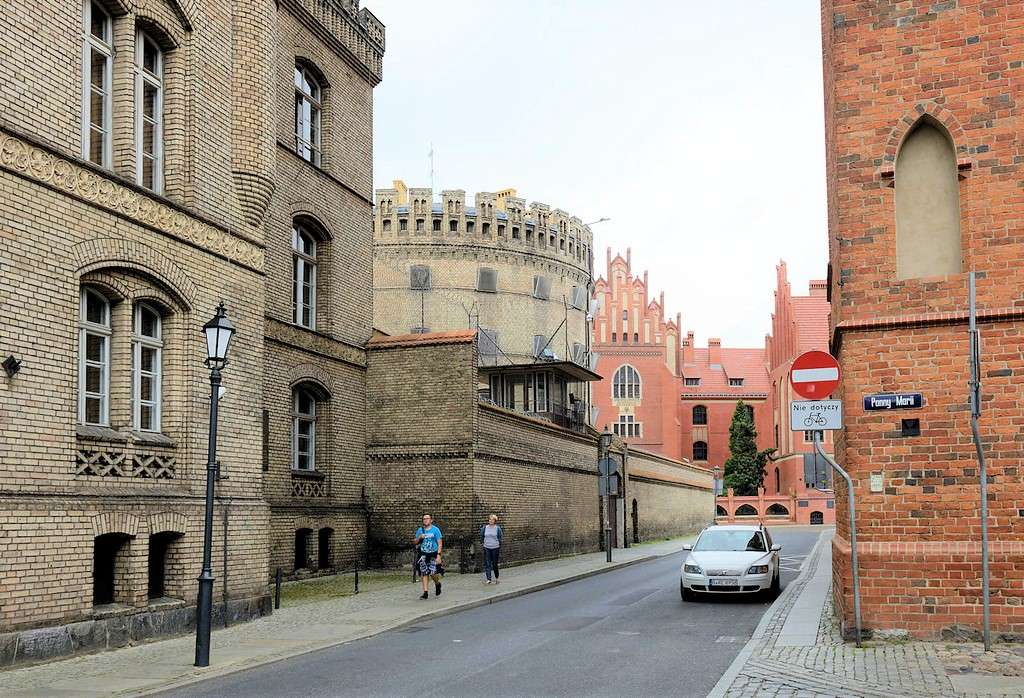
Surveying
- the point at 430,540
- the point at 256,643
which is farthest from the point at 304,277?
the point at 256,643

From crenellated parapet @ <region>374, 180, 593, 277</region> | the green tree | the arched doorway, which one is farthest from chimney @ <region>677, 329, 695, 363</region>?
the arched doorway

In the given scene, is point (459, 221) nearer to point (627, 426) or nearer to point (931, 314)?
point (627, 426)

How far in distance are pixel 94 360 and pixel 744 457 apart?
82909 mm

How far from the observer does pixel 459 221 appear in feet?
194

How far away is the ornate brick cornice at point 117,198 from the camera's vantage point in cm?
1311

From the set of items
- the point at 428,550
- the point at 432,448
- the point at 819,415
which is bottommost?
the point at 428,550

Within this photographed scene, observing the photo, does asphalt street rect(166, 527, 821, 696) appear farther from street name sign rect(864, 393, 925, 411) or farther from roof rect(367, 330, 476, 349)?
roof rect(367, 330, 476, 349)

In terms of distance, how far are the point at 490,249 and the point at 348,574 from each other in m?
34.8

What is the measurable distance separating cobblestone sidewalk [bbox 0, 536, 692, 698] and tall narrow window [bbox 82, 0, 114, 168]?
20.9 ft

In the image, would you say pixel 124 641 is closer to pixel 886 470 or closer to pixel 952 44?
pixel 886 470

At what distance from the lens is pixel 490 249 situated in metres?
59.5

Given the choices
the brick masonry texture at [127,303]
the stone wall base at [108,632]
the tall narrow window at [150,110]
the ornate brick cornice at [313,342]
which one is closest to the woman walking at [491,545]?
the ornate brick cornice at [313,342]

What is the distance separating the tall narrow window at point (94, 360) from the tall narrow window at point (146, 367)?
0.52 metres

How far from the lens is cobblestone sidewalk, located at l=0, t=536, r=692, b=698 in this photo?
11.4 metres
